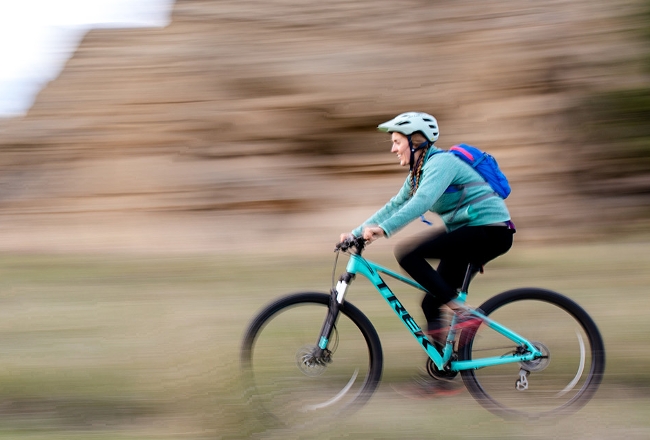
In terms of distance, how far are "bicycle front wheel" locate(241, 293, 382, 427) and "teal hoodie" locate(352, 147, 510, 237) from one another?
523mm

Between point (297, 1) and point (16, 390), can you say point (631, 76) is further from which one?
point (16, 390)

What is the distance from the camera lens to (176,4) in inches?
582

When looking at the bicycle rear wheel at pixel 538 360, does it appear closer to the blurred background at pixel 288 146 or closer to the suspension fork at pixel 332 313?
the suspension fork at pixel 332 313

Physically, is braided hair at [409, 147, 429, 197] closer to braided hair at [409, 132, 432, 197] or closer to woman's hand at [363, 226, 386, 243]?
braided hair at [409, 132, 432, 197]

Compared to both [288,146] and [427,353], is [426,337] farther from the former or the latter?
[288,146]

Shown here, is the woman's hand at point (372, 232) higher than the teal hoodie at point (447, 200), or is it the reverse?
the teal hoodie at point (447, 200)

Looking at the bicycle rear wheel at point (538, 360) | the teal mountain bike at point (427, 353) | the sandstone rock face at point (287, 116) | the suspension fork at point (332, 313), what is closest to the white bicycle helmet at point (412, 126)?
the teal mountain bike at point (427, 353)

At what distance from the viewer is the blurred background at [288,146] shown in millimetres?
8086

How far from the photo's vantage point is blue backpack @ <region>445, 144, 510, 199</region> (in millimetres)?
3953

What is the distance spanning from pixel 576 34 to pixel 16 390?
10.5 meters

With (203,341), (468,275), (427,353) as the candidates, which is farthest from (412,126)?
(203,341)

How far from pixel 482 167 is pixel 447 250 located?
49 cm

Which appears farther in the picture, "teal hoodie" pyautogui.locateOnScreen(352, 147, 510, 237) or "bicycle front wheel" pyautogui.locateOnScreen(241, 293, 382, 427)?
"bicycle front wheel" pyautogui.locateOnScreen(241, 293, 382, 427)

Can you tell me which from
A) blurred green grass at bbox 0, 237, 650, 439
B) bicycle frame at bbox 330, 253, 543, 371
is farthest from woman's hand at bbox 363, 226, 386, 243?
blurred green grass at bbox 0, 237, 650, 439
